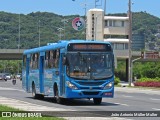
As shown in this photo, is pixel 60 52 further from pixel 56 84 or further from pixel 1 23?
pixel 1 23

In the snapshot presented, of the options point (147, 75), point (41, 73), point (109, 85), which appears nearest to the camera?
point (109, 85)

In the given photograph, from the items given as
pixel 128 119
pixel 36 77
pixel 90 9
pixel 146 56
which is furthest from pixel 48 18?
pixel 128 119

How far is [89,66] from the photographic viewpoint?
25.9 metres

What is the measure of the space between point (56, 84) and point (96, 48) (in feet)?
10.0

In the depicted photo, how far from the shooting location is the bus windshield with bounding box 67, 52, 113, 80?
25.8 m

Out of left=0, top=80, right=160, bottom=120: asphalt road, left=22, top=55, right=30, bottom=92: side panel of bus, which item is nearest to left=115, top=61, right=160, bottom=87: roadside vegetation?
left=0, top=80, right=160, bottom=120: asphalt road

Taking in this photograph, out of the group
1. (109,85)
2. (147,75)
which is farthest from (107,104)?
(147,75)

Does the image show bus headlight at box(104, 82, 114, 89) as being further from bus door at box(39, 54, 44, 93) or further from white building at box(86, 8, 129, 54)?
white building at box(86, 8, 129, 54)

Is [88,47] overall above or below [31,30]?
below

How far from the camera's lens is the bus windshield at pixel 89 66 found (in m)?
25.8

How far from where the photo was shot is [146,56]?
288 feet

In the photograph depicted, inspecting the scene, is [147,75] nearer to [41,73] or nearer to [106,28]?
[106,28]

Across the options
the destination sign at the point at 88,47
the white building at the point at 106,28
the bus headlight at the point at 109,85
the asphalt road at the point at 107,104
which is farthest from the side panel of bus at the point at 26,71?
the white building at the point at 106,28

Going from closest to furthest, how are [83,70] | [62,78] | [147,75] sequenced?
[83,70] < [62,78] < [147,75]
